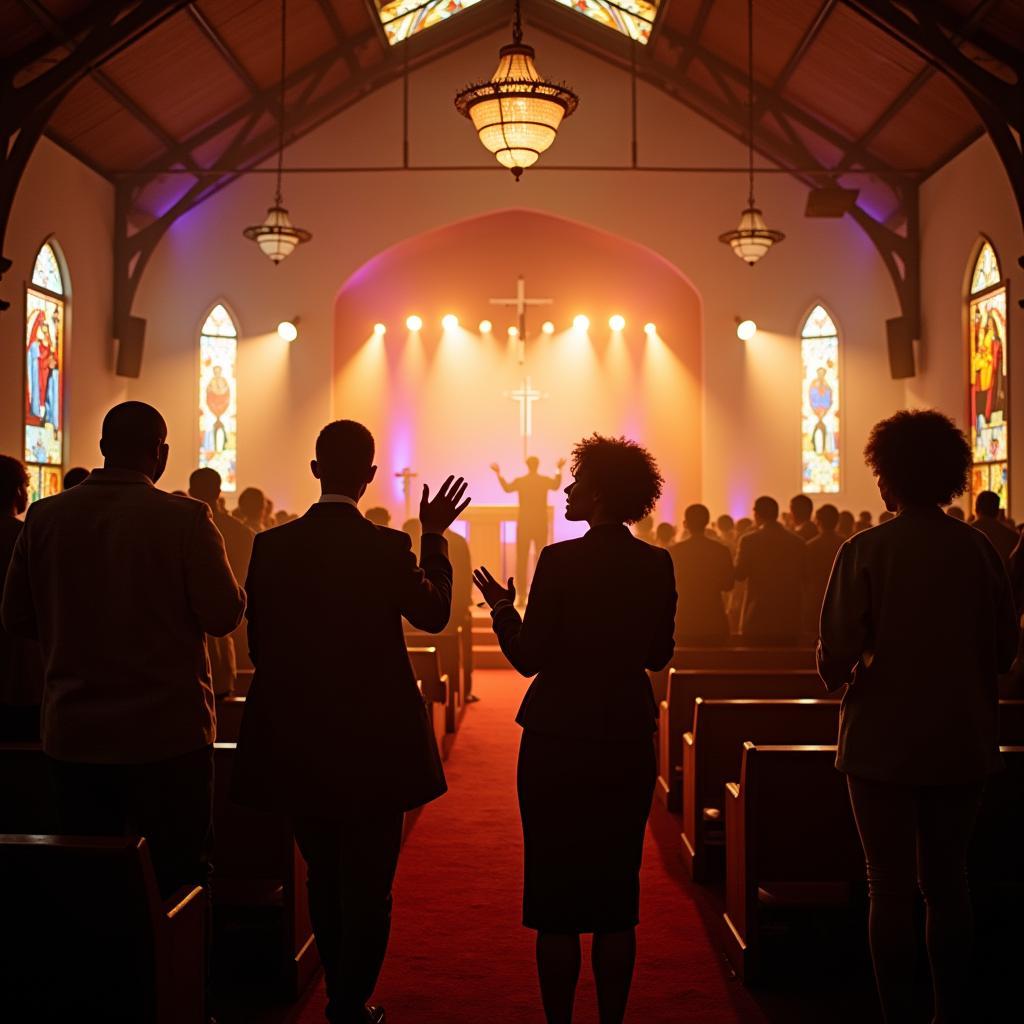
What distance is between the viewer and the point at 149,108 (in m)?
12.3

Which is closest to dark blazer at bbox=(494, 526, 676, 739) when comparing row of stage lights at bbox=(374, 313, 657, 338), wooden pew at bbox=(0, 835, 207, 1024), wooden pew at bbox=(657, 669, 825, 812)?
wooden pew at bbox=(0, 835, 207, 1024)

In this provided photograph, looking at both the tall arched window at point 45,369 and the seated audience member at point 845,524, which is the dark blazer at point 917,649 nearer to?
the seated audience member at point 845,524

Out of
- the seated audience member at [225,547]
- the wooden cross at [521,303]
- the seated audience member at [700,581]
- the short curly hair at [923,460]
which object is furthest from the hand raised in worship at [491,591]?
the wooden cross at [521,303]

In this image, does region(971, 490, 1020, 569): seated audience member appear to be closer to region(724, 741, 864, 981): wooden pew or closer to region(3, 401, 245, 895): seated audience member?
region(724, 741, 864, 981): wooden pew

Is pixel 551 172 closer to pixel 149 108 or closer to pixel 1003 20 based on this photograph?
pixel 149 108

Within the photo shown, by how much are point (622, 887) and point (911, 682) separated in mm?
792

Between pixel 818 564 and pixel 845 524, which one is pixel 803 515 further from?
pixel 845 524

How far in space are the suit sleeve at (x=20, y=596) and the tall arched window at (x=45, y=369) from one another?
30.0ft

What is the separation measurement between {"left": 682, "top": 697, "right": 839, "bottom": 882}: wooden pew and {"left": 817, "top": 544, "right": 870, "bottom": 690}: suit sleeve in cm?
163

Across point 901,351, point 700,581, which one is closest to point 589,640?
point 700,581

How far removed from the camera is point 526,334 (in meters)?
15.7

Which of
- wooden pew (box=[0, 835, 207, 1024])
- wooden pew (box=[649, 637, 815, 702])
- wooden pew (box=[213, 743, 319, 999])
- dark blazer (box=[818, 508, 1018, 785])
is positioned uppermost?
dark blazer (box=[818, 508, 1018, 785])

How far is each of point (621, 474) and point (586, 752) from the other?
0.64 m

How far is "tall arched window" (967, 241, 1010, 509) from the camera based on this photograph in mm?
10961
